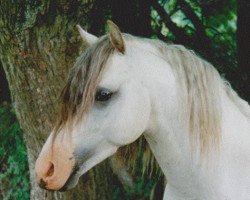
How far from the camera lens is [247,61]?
13.5ft

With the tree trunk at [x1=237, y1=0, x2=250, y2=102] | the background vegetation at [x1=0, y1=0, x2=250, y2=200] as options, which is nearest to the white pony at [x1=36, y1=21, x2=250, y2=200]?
the background vegetation at [x1=0, y1=0, x2=250, y2=200]

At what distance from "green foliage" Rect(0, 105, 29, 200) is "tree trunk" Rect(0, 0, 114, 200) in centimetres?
86

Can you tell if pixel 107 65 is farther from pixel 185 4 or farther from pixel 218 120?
pixel 185 4

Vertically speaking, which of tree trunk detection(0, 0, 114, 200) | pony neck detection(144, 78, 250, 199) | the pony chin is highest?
pony neck detection(144, 78, 250, 199)

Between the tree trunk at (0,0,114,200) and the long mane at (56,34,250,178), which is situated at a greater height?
the long mane at (56,34,250,178)

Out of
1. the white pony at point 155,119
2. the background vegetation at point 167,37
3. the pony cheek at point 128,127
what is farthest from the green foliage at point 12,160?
the pony cheek at point 128,127

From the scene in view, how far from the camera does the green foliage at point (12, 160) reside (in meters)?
4.52

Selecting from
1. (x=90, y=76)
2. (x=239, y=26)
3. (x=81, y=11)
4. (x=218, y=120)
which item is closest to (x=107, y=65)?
(x=90, y=76)

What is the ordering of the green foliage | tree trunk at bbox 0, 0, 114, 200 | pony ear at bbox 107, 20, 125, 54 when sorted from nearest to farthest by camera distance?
pony ear at bbox 107, 20, 125, 54 → tree trunk at bbox 0, 0, 114, 200 → the green foliage

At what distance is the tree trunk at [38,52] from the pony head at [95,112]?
46.7 inches

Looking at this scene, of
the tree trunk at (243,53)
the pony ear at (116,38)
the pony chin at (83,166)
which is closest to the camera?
the pony ear at (116,38)

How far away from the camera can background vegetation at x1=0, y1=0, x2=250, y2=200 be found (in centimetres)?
411

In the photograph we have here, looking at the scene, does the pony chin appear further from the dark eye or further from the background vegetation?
the background vegetation

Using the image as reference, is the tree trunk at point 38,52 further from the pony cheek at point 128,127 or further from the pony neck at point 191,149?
the pony cheek at point 128,127
